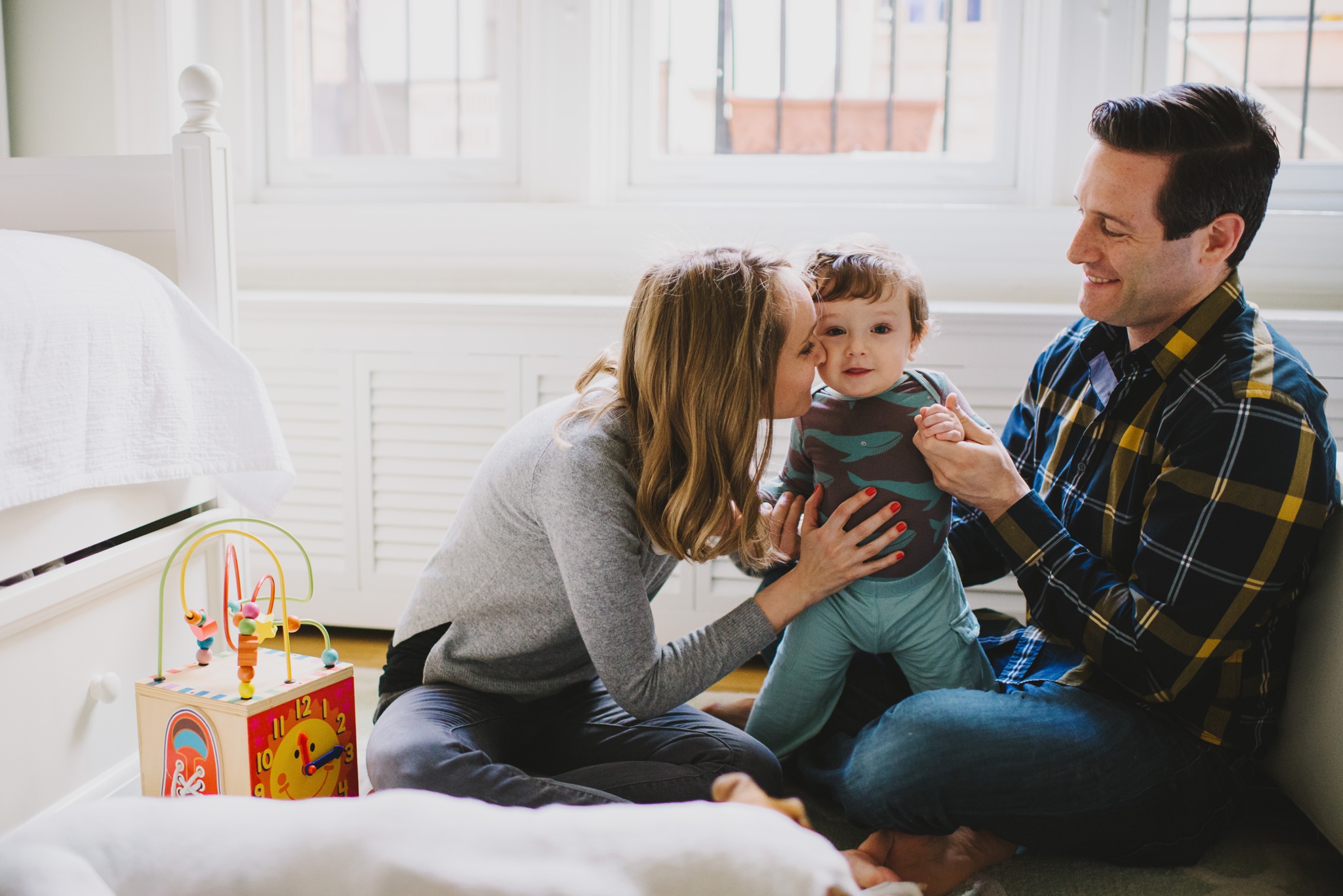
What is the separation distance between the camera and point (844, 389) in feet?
4.39

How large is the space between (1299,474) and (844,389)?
0.50 m

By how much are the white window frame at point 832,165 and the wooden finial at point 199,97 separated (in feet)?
3.38

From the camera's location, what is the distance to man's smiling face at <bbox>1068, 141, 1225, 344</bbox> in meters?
1.29

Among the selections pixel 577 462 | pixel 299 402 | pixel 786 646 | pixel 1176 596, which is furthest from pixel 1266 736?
pixel 299 402

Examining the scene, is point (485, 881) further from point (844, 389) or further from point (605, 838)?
point (844, 389)

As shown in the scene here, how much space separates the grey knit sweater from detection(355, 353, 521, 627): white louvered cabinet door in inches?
27.8

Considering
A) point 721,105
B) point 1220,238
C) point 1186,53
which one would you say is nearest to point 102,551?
point 1220,238

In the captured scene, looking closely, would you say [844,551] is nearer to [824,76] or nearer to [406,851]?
[406,851]

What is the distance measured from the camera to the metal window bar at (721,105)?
7.93ft

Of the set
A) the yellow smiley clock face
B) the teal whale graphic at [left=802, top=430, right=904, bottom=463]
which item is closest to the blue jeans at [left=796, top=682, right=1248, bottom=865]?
the teal whale graphic at [left=802, top=430, right=904, bottom=463]

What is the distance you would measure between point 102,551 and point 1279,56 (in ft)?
7.77

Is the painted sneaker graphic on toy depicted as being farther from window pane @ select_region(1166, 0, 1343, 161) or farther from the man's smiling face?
window pane @ select_region(1166, 0, 1343, 161)

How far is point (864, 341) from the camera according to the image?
4.28 ft

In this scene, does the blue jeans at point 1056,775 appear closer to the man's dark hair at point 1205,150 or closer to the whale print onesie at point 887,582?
the whale print onesie at point 887,582
